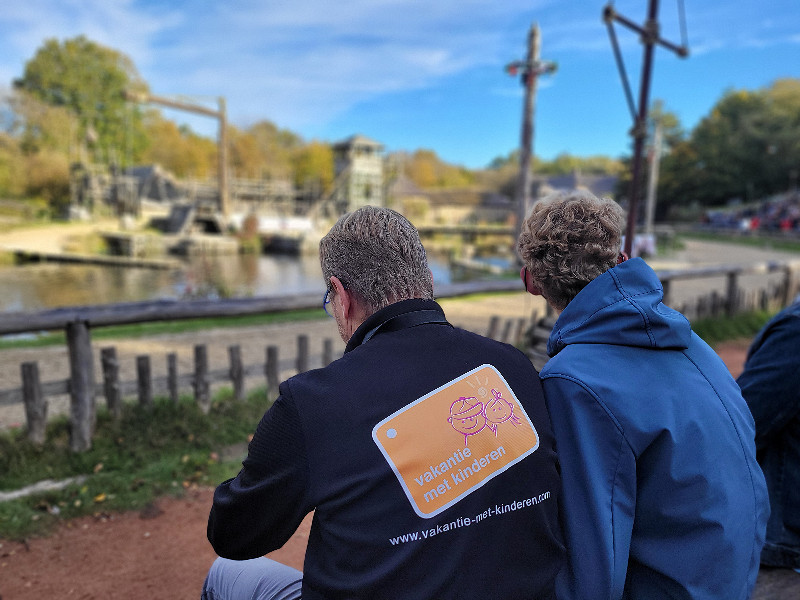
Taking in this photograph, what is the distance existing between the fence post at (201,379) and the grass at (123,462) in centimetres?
7

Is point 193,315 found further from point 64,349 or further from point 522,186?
point 522,186

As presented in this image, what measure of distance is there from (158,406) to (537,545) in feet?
12.8

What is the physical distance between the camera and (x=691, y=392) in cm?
134

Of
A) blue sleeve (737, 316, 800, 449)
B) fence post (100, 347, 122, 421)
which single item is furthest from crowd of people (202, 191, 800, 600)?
fence post (100, 347, 122, 421)

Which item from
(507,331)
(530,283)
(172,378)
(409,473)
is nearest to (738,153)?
(507,331)

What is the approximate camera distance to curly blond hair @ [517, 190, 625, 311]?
155cm

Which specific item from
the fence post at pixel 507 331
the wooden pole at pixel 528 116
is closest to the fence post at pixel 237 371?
the fence post at pixel 507 331

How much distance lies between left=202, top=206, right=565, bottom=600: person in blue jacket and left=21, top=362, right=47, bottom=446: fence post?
3155 millimetres

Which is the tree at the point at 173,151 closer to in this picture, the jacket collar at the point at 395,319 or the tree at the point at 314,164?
the tree at the point at 314,164

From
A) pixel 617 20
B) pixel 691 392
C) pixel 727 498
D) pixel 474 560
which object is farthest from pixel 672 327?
pixel 617 20

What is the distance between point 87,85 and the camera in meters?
49.8

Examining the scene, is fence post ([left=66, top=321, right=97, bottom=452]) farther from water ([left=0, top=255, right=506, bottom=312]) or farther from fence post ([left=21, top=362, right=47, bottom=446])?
water ([left=0, top=255, right=506, bottom=312])

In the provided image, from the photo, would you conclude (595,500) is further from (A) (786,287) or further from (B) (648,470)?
(A) (786,287)

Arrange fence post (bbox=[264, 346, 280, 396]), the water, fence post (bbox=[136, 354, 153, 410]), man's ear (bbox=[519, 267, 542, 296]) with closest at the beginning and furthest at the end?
man's ear (bbox=[519, 267, 542, 296]) < fence post (bbox=[136, 354, 153, 410]) < fence post (bbox=[264, 346, 280, 396]) < the water
